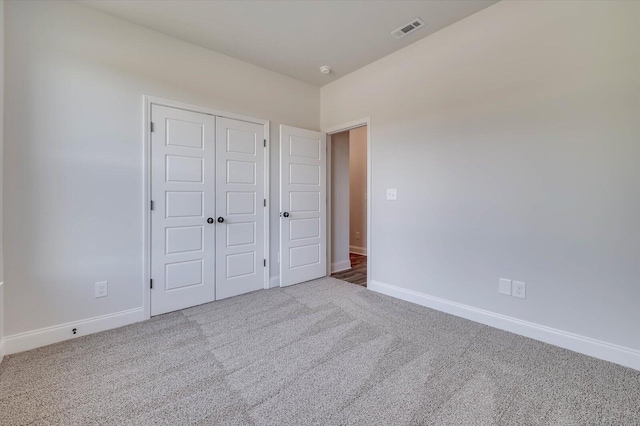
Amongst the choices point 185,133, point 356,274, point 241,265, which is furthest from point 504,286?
point 185,133

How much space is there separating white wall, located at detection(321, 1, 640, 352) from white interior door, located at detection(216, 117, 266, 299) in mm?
1654

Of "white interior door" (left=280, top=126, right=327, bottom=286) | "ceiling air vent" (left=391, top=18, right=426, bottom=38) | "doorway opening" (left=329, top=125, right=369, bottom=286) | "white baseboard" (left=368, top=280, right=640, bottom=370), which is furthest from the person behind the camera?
"doorway opening" (left=329, top=125, right=369, bottom=286)

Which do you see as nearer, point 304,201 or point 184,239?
point 184,239

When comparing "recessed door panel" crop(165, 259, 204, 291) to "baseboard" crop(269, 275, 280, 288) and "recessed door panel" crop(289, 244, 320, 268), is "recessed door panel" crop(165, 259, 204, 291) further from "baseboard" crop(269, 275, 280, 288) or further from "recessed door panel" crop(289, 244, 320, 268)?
"recessed door panel" crop(289, 244, 320, 268)

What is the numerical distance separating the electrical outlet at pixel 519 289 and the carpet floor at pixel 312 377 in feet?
1.15

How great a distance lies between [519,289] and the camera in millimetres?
2289

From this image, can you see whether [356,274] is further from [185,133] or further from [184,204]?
[185,133]

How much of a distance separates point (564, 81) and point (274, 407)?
3.01 metres

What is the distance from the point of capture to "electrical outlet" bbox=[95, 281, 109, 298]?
2383 mm

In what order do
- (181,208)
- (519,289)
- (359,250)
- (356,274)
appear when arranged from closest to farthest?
1. (519,289)
2. (181,208)
3. (356,274)
4. (359,250)

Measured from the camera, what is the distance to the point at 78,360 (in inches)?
76.0

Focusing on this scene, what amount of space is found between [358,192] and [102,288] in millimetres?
4772

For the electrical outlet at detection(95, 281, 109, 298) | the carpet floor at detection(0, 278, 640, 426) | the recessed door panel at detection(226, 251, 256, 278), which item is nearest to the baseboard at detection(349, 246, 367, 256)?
the recessed door panel at detection(226, 251, 256, 278)

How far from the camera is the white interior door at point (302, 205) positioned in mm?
3604
